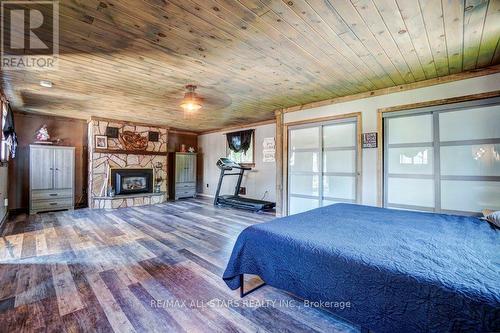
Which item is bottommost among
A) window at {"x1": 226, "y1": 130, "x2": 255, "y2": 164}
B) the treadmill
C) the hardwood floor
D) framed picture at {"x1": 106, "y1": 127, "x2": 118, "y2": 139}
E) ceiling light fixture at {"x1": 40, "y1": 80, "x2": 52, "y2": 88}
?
the hardwood floor

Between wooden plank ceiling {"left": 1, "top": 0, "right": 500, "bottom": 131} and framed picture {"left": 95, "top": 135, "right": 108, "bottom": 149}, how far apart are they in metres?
1.88

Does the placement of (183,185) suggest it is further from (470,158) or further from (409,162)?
(470,158)

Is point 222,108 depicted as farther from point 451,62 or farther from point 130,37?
point 451,62

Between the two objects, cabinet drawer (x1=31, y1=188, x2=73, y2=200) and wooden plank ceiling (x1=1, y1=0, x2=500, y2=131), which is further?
cabinet drawer (x1=31, y1=188, x2=73, y2=200)

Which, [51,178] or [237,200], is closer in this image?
[51,178]

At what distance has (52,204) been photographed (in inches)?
214

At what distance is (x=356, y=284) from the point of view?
1.28m

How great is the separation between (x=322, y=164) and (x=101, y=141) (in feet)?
18.8

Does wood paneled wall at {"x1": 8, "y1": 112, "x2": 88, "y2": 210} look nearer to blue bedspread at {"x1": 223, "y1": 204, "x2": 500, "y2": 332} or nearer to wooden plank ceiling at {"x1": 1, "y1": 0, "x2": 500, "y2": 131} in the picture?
wooden plank ceiling at {"x1": 1, "y1": 0, "x2": 500, "y2": 131}

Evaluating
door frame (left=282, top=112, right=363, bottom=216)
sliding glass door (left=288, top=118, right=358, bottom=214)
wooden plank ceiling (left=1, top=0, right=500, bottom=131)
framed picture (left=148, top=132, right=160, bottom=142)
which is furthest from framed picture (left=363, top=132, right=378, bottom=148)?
framed picture (left=148, top=132, right=160, bottom=142)

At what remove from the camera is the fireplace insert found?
6.18m

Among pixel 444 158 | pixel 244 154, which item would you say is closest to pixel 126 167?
pixel 244 154

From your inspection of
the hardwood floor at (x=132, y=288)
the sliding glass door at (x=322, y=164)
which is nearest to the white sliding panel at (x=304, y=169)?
the sliding glass door at (x=322, y=164)

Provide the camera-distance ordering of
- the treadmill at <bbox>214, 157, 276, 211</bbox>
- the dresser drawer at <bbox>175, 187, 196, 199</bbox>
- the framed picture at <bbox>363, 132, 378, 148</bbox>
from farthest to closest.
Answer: the dresser drawer at <bbox>175, 187, 196, 199</bbox> → the treadmill at <bbox>214, 157, 276, 211</bbox> → the framed picture at <bbox>363, 132, 378, 148</bbox>
